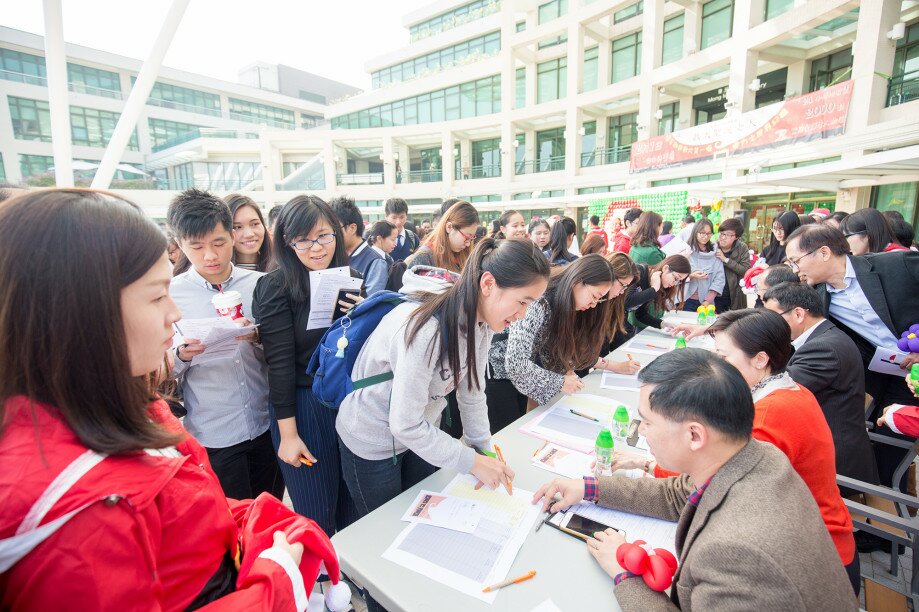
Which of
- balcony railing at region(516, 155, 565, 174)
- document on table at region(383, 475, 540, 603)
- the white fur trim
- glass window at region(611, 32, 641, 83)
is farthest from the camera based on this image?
balcony railing at region(516, 155, 565, 174)

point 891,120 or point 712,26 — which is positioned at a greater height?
point 712,26

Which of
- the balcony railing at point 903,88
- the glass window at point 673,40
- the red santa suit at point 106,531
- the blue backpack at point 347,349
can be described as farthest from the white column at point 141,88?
the glass window at point 673,40

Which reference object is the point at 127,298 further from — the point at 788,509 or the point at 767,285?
the point at 767,285

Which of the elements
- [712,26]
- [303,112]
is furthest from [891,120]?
[303,112]

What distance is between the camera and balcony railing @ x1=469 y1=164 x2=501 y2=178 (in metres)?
19.5

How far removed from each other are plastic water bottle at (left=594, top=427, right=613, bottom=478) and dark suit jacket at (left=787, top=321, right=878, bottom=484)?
1.05 metres

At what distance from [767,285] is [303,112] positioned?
35.0 m

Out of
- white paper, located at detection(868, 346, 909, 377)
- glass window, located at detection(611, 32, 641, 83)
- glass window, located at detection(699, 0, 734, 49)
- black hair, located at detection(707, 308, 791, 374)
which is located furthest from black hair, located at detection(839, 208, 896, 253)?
glass window, located at detection(611, 32, 641, 83)

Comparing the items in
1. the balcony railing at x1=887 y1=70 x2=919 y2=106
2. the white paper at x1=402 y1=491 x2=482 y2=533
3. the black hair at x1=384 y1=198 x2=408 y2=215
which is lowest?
the white paper at x1=402 y1=491 x2=482 y2=533

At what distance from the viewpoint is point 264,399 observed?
1848 mm

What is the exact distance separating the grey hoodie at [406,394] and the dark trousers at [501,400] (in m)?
0.84

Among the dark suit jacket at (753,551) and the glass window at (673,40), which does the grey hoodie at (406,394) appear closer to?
the dark suit jacket at (753,551)

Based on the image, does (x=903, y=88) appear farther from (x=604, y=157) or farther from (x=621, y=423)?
(x=621, y=423)

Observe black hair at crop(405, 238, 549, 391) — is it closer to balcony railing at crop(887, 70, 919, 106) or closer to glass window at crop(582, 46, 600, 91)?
balcony railing at crop(887, 70, 919, 106)
